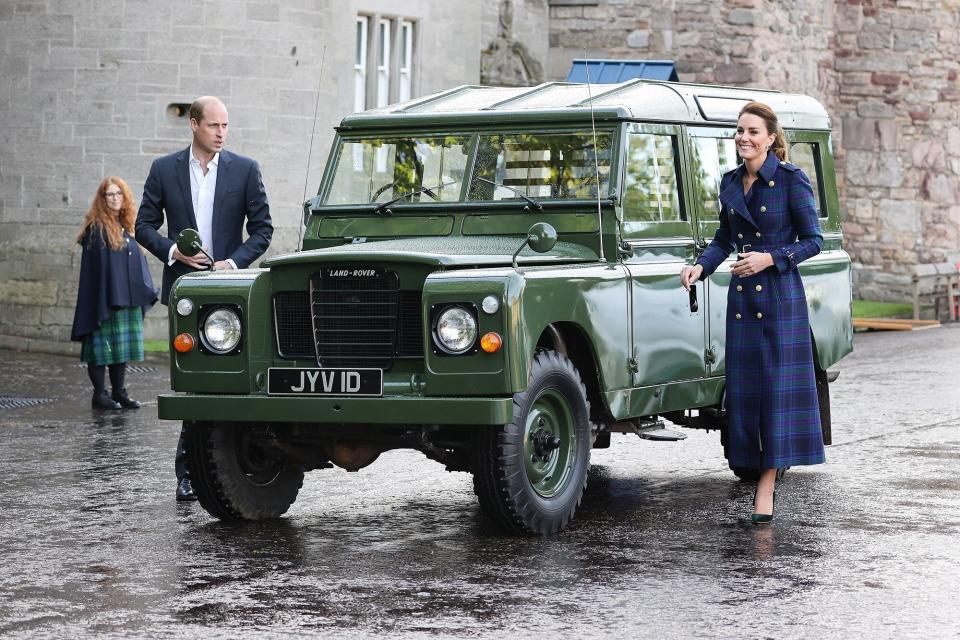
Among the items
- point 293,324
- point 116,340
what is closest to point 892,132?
point 116,340

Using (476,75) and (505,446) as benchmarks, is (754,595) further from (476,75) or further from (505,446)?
(476,75)

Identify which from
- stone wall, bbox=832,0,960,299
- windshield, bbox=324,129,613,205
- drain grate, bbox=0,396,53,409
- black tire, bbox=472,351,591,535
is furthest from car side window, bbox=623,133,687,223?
stone wall, bbox=832,0,960,299

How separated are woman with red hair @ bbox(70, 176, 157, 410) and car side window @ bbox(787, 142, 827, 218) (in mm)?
5875

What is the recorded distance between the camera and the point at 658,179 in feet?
30.2

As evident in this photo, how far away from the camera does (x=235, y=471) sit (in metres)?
8.18

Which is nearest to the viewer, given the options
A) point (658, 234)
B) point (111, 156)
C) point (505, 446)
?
point (505, 446)

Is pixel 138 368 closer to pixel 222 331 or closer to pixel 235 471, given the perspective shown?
pixel 235 471

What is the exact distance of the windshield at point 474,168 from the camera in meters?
8.97

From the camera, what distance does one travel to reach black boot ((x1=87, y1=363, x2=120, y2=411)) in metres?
13.8

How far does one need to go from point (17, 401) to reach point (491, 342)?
25.5 feet

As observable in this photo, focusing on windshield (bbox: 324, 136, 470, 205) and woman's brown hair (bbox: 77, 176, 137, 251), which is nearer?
windshield (bbox: 324, 136, 470, 205)

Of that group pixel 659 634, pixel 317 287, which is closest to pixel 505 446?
pixel 317 287

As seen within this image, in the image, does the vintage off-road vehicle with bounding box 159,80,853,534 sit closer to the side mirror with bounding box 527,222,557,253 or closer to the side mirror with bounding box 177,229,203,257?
the side mirror with bounding box 527,222,557,253

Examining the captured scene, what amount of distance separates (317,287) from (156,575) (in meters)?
1.60
